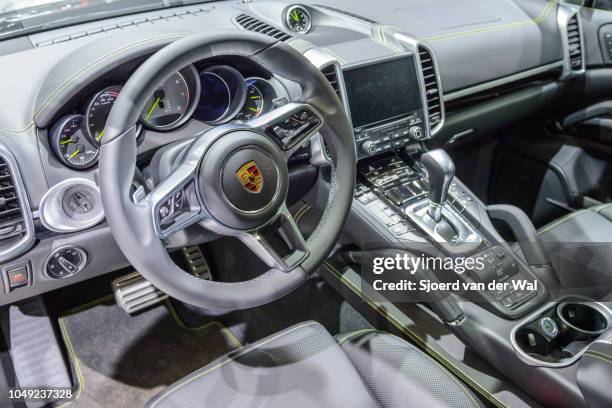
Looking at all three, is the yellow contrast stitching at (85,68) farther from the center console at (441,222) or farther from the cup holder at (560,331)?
the cup holder at (560,331)

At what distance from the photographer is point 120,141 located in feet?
3.33

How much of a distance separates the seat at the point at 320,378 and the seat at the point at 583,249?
662mm

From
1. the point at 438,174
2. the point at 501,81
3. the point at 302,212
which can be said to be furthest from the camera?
the point at 501,81

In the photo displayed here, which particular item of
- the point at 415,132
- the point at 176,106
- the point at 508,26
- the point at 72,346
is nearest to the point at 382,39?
the point at 415,132

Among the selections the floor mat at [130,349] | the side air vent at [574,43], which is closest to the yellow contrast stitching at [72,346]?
the floor mat at [130,349]

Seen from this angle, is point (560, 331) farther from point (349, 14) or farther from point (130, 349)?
point (130, 349)

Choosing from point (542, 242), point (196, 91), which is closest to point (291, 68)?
point (196, 91)

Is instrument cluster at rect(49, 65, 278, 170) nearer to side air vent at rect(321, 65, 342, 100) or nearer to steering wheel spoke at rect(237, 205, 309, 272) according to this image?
side air vent at rect(321, 65, 342, 100)

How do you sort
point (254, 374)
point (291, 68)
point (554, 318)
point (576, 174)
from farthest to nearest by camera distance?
point (576, 174) → point (554, 318) → point (254, 374) → point (291, 68)

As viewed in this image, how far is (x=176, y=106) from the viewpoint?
4.73ft

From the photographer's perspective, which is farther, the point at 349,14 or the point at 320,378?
the point at 349,14

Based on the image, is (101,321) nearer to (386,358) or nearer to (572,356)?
(386,358)

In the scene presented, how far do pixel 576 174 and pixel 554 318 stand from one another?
1.18 meters

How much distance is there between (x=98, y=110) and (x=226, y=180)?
1.53ft
